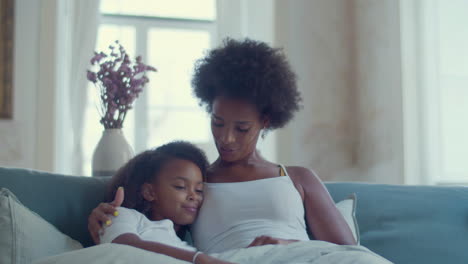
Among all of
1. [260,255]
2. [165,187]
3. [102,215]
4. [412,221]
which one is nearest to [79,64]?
[165,187]

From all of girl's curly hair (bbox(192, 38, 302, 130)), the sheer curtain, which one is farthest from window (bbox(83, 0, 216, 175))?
girl's curly hair (bbox(192, 38, 302, 130))

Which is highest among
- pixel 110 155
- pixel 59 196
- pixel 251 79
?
pixel 251 79

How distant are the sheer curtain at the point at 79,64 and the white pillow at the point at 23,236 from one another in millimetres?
2225

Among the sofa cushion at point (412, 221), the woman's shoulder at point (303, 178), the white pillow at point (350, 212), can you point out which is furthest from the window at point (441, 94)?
the woman's shoulder at point (303, 178)

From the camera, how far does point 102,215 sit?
4.35 ft

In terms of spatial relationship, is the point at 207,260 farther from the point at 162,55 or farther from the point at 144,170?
the point at 162,55

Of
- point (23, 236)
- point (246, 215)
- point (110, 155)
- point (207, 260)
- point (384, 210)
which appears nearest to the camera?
point (207, 260)

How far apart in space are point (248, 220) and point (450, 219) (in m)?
0.68

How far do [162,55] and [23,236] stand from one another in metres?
2.74

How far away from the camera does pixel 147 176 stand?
1515mm

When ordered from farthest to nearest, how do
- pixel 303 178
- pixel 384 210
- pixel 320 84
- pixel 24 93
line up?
pixel 320 84, pixel 24 93, pixel 384 210, pixel 303 178

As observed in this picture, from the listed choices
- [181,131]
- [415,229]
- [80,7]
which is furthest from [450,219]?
[80,7]

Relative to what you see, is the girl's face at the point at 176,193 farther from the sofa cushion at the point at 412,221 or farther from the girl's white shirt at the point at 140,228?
the sofa cushion at the point at 412,221

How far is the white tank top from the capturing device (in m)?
1.44
